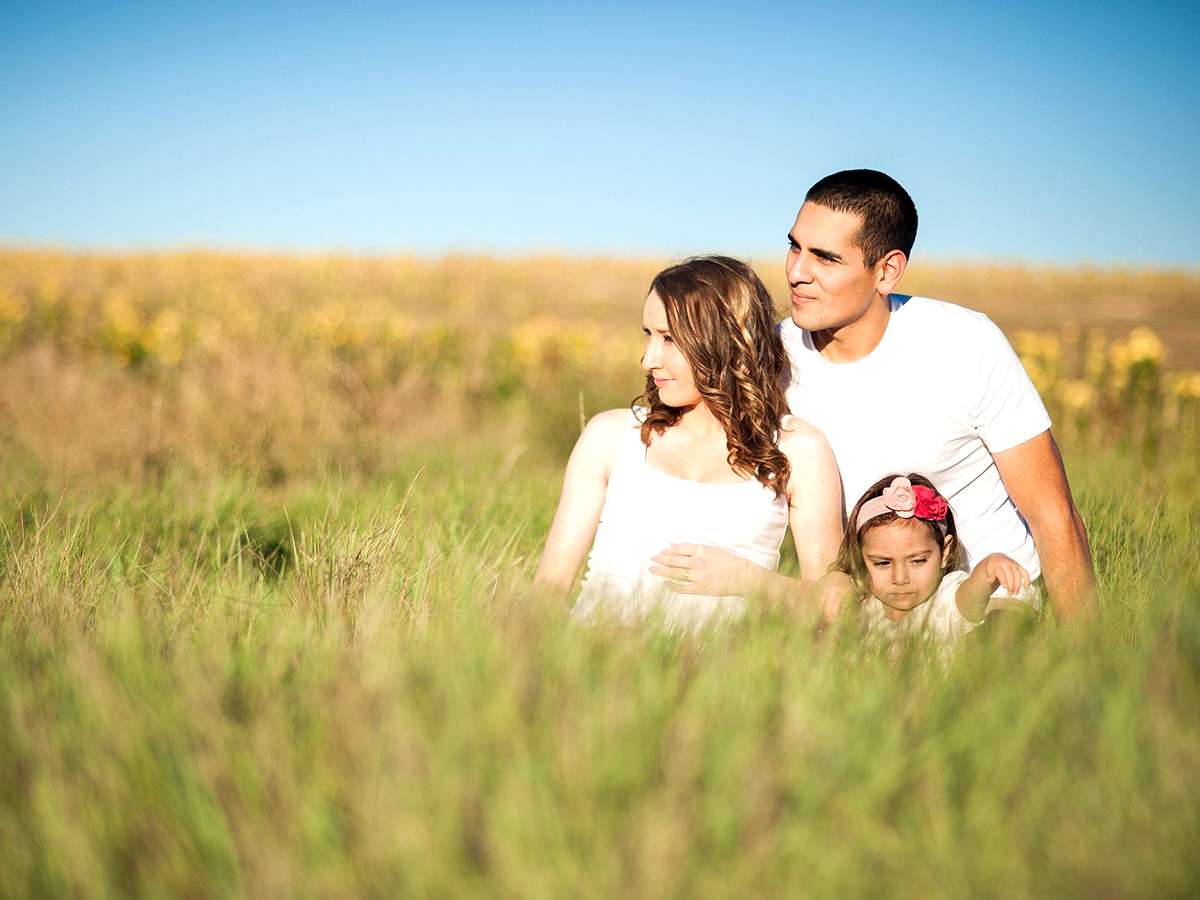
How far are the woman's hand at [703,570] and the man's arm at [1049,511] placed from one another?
1057 mm

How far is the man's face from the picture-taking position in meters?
Result: 2.98

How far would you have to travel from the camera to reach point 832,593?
2398 mm

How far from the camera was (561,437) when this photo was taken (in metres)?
6.32

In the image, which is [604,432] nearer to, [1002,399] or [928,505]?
[928,505]

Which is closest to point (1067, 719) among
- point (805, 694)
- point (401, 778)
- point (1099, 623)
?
point (805, 694)

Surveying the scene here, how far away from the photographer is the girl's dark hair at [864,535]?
2.85 metres

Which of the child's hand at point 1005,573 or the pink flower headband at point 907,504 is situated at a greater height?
the pink flower headband at point 907,504

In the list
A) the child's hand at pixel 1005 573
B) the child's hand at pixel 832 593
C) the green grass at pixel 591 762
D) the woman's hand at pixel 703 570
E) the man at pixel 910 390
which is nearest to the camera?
the green grass at pixel 591 762

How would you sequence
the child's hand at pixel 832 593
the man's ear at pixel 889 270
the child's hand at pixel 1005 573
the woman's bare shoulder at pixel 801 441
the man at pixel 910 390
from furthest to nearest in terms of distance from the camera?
the man's ear at pixel 889 270, the man at pixel 910 390, the woman's bare shoulder at pixel 801 441, the child's hand at pixel 1005 573, the child's hand at pixel 832 593

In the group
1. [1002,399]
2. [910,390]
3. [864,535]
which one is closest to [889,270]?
[910,390]

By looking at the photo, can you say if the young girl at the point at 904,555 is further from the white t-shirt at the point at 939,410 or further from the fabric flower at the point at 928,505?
the white t-shirt at the point at 939,410

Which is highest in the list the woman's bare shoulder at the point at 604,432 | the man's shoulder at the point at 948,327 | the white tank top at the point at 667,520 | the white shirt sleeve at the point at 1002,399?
the man's shoulder at the point at 948,327

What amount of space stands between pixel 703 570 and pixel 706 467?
382 millimetres

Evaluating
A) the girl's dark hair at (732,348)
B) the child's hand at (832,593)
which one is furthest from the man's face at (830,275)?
the child's hand at (832,593)
